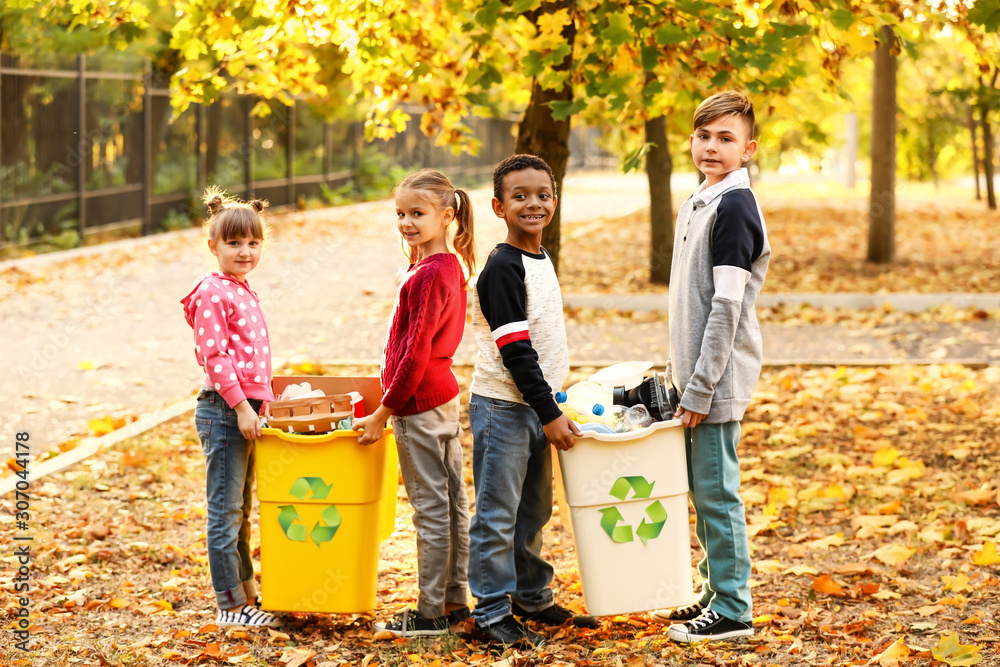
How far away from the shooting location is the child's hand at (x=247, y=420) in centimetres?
347

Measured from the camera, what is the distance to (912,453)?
5699 mm

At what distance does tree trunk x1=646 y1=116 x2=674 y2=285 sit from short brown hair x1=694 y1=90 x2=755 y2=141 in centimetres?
801

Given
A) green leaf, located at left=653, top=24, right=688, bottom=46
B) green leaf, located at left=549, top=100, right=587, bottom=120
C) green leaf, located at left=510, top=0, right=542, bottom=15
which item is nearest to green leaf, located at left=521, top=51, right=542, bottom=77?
green leaf, located at left=549, top=100, right=587, bottom=120

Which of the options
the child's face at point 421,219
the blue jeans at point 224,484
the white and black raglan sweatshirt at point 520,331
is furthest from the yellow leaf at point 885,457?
the blue jeans at point 224,484

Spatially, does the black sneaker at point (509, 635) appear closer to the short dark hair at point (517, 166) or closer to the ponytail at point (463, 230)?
the ponytail at point (463, 230)

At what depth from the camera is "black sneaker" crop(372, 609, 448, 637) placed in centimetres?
356

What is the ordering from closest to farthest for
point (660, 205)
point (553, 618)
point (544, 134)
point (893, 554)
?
point (553, 618), point (893, 554), point (544, 134), point (660, 205)

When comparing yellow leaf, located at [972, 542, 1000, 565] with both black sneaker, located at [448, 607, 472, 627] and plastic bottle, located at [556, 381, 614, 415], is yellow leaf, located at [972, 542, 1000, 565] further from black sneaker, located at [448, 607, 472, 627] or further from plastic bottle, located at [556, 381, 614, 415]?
black sneaker, located at [448, 607, 472, 627]

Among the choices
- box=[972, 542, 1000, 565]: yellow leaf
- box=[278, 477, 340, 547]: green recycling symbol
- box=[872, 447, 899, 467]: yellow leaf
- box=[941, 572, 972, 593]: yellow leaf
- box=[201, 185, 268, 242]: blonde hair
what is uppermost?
box=[201, 185, 268, 242]: blonde hair

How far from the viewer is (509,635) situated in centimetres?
345

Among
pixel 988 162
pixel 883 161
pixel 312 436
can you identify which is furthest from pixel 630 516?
pixel 988 162

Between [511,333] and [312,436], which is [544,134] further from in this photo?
[312,436]

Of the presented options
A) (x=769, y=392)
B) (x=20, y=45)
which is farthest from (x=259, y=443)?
(x=20, y=45)

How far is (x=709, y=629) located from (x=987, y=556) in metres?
1.42
